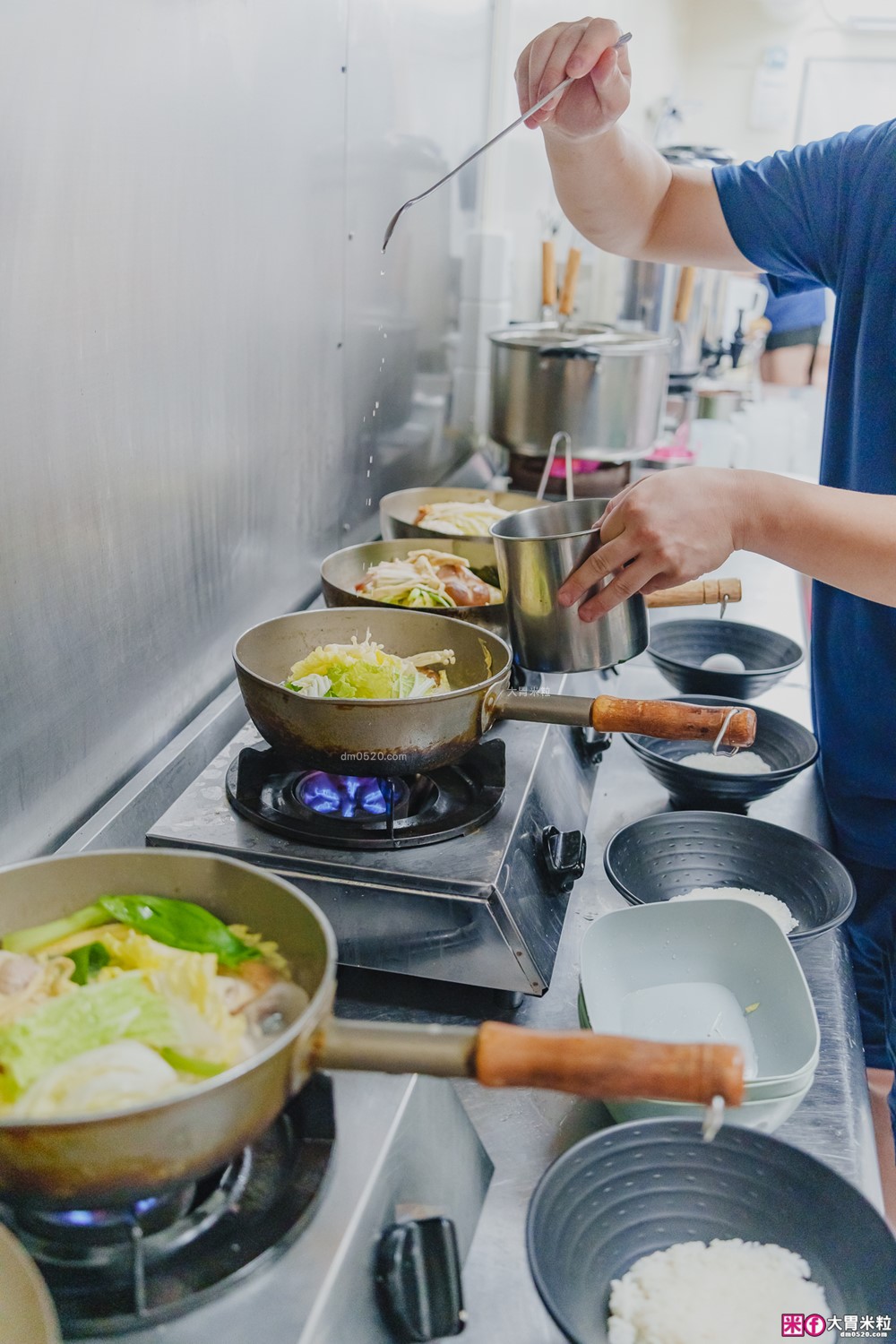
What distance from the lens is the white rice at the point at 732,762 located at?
5.24 ft

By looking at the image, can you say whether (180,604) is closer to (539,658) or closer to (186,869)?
(539,658)

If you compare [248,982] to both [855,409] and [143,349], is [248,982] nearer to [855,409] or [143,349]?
[143,349]

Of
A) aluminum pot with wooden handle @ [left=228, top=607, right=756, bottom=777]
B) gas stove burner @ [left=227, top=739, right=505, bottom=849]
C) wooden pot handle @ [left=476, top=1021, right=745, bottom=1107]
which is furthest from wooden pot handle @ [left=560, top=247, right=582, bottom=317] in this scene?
wooden pot handle @ [left=476, top=1021, right=745, bottom=1107]

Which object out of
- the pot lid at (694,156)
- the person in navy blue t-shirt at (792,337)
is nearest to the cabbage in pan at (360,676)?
the pot lid at (694,156)

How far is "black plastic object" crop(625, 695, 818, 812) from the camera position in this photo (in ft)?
4.69

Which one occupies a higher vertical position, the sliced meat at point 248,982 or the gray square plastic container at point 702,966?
the sliced meat at point 248,982

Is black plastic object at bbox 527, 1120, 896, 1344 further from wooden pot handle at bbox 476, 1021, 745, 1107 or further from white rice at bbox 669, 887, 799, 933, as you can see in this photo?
white rice at bbox 669, 887, 799, 933

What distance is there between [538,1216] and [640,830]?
638mm

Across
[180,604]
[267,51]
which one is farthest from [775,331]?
[180,604]

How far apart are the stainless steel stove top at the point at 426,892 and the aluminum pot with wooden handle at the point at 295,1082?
320 millimetres

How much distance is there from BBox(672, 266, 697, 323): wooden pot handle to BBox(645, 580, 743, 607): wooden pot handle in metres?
1.92

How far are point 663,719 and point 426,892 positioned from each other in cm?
31
